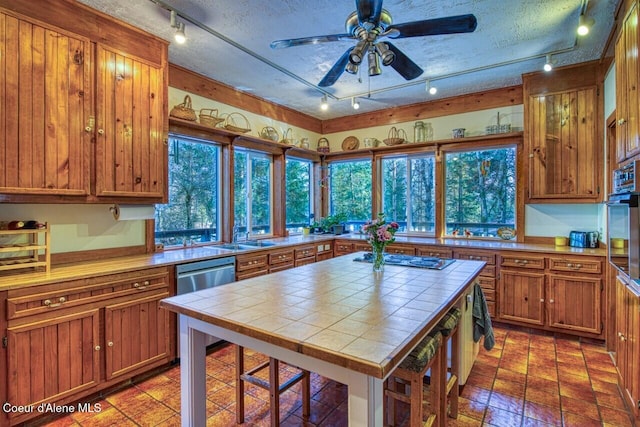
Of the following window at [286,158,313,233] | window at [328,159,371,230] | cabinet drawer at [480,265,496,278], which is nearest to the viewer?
cabinet drawer at [480,265,496,278]

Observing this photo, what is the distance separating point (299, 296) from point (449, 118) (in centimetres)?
379

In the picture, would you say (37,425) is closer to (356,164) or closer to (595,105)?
(356,164)

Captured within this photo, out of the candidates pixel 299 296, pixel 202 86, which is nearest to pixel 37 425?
pixel 299 296

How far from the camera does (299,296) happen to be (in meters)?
1.77

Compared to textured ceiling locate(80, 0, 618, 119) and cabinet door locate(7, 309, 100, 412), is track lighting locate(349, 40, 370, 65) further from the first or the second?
cabinet door locate(7, 309, 100, 412)

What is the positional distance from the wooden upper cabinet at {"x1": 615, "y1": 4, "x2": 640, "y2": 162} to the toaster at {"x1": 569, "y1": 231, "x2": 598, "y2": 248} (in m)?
1.39

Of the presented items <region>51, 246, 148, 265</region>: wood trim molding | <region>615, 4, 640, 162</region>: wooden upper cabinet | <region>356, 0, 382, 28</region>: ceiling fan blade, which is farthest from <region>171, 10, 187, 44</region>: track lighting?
<region>615, 4, 640, 162</region>: wooden upper cabinet

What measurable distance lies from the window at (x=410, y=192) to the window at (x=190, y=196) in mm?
2655

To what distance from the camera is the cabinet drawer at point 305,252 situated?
13.9ft

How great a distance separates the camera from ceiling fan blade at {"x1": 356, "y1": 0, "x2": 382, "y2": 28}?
5.44ft

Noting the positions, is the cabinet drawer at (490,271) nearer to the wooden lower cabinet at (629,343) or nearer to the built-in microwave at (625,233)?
the built-in microwave at (625,233)

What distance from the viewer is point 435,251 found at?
4000 millimetres

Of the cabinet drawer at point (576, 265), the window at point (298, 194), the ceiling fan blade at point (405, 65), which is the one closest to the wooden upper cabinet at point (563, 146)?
the cabinet drawer at point (576, 265)

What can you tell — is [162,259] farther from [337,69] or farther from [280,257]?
[337,69]
